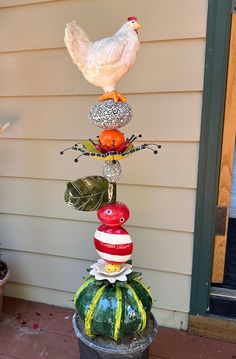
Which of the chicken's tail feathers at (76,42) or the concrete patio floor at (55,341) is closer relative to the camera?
the chicken's tail feathers at (76,42)

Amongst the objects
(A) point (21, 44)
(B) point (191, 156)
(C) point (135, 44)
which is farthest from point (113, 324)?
(A) point (21, 44)

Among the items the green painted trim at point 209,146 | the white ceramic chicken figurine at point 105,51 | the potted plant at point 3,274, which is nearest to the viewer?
the white ceramic chicken figurine at point 105,51

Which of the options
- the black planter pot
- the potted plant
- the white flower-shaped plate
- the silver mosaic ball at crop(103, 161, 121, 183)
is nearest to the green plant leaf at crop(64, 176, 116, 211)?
the silver mosaic ball at crop(103, 161, 121, 183)

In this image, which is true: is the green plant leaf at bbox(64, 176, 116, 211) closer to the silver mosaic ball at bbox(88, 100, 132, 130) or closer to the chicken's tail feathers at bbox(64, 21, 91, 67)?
the silver mosaic ball at bbox(88, 100, 132, 130)

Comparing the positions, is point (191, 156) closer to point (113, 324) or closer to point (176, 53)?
point (176, 53)

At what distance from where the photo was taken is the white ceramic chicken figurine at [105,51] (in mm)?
1050

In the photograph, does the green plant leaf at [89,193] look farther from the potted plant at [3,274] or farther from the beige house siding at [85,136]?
the potted plant at [3,274]

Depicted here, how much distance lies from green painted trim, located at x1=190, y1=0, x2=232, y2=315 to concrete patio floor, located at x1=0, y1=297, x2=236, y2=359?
0.51 feet

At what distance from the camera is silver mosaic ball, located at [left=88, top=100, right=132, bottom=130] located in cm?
109

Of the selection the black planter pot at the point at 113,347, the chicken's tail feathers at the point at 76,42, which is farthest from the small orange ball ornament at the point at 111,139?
the black planter pot at the point at 113,347

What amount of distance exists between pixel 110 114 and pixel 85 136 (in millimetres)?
546

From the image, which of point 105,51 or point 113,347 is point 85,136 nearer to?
point 105,51

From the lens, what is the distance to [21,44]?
5.34 feet

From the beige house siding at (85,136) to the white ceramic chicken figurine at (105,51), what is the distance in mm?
416
